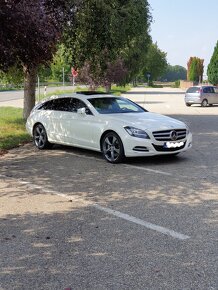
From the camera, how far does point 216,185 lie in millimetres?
7328

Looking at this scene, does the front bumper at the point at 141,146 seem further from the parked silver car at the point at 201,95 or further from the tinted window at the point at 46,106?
the parked silver car at the point at 201,95

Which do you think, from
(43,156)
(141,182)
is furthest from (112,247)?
(43,156)

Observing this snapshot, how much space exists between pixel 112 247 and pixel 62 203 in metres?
1.86

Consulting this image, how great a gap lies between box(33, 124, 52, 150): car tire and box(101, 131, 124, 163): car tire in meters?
2.20

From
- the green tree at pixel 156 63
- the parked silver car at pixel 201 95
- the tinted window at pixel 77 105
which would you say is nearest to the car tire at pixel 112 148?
the tinted window at pixel 77 105

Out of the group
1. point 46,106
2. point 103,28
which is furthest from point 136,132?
point 103,28

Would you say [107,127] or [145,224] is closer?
[145,224]

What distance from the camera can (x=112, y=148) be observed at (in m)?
9.36

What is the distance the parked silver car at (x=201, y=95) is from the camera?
103 ft

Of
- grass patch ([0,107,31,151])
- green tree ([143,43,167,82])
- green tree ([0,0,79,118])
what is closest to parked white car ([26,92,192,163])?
grass patch ([0,107,31,151])

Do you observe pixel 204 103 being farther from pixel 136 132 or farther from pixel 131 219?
pixel 131 219

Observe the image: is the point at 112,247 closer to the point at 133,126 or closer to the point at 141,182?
the point at 141,182

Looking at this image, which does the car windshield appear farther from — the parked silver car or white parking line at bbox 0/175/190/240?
the parked silver car

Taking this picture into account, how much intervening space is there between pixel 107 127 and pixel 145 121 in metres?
0.81
